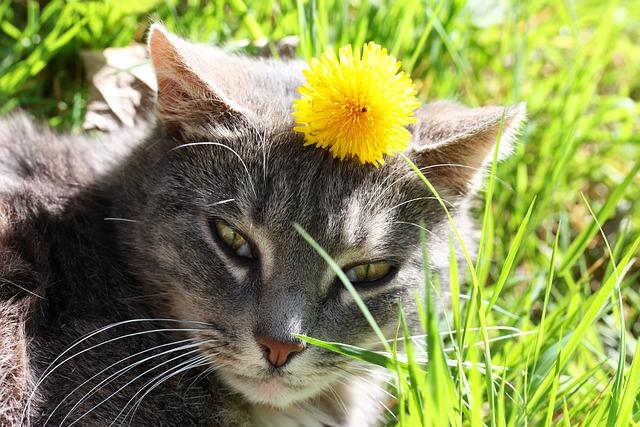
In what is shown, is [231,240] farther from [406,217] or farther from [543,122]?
[543,122]

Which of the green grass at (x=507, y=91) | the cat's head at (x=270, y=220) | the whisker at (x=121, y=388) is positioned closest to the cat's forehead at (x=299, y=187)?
the cat's head at (x=270, y=220)

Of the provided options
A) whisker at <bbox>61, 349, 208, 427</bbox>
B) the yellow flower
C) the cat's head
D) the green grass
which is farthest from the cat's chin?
the yellow flower

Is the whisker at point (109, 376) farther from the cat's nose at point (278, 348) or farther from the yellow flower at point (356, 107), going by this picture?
the yellow flower at point (356, 107)

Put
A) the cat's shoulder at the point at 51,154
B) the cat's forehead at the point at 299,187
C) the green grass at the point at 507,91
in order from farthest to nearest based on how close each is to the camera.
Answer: the green grass at the point at 507,91
the cat's shoulder at the point at 51,154
the cat's forehead at the point at 299,187

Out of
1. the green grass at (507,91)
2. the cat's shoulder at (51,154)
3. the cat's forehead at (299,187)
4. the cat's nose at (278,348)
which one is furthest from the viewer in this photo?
the green grass at (507,91)

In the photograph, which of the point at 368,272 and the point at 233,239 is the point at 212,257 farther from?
the point at 368,272

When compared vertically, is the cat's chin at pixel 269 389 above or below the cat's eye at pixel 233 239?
below
